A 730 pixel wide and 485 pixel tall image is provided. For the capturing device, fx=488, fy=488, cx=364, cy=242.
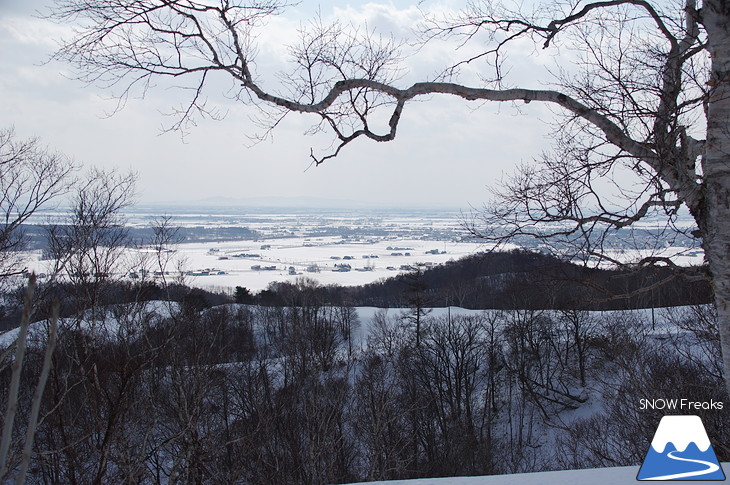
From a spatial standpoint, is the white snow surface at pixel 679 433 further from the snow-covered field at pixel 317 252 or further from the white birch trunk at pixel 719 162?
the snow-covered field at pixel 317 252

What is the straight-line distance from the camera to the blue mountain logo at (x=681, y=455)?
3.17 meters

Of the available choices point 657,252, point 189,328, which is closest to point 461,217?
point 657,252

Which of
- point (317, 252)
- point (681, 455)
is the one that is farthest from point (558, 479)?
point (317, 252)

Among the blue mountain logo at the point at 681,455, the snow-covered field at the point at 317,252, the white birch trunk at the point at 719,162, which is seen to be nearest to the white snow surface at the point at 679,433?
the blue mountain logo at the point at 681,455

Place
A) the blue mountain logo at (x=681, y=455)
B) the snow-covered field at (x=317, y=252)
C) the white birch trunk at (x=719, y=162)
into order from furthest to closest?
1. the snow-covered field at (x=317, y=252)
2. the blue mountain logo at (x=681, y=455)
3. the white birch trunk at (x=719, y=162)

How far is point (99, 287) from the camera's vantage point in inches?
318

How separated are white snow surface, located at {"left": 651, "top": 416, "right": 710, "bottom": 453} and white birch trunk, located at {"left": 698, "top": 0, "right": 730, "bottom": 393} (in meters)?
0.48

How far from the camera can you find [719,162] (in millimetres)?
3057

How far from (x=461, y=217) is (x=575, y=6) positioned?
205 cm

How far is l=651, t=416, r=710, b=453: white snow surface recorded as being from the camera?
3386mm

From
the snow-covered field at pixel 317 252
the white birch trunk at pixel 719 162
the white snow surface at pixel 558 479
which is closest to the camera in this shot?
the white birch trunk at pixel 719 162

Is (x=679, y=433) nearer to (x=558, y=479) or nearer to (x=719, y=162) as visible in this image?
(x=558, y=479)

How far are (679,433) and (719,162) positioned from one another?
193cm

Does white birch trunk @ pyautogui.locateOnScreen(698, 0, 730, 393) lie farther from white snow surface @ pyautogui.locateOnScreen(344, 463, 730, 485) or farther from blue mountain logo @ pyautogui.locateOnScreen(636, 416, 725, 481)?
white snow surface @ pyautogui.locateOnScreen(344, 463, 730, 485)
